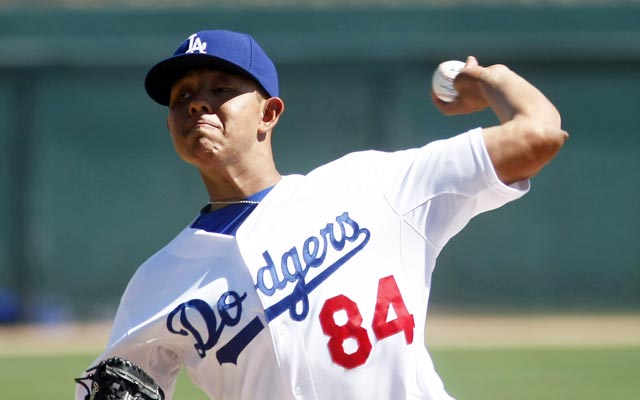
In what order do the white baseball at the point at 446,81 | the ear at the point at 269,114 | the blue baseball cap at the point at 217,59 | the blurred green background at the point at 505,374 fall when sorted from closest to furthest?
1. the white baseball at the point at 446,81
2. the blue baseball cap at the point at 217,59
3. the ear at the point at 269,114
4. the blurred green background at the point at 505,374

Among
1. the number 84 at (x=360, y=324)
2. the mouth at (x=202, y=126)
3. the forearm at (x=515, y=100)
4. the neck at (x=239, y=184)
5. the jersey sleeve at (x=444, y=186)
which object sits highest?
the mouth at (x=202, y=126)

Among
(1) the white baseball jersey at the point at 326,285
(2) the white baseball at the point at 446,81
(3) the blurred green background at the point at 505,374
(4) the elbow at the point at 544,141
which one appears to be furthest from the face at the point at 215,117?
(3) the blurred green background at the point at 505,374

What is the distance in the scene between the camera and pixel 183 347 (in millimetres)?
2986

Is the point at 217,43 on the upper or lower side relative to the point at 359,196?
upper

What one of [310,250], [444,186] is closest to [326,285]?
[310,250]

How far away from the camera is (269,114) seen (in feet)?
10.5

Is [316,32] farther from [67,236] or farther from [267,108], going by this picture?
[267,108]

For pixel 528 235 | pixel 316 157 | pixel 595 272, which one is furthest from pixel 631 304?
pixel 316 157

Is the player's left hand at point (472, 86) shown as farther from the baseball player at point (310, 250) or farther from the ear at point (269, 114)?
the ear at point (269, 114)

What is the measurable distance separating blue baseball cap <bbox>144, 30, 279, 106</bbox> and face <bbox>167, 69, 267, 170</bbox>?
0.03 metres

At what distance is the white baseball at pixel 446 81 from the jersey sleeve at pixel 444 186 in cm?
17

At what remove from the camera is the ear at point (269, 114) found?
3160 millimetres

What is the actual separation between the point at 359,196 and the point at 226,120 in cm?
42

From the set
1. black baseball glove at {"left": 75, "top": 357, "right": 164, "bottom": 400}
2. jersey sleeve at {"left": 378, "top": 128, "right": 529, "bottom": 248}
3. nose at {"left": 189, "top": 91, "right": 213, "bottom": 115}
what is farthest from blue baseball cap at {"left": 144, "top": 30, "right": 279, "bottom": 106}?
black baseball glove at {"left": 75, "top": 357, "right": 164, "bottom": 400}
